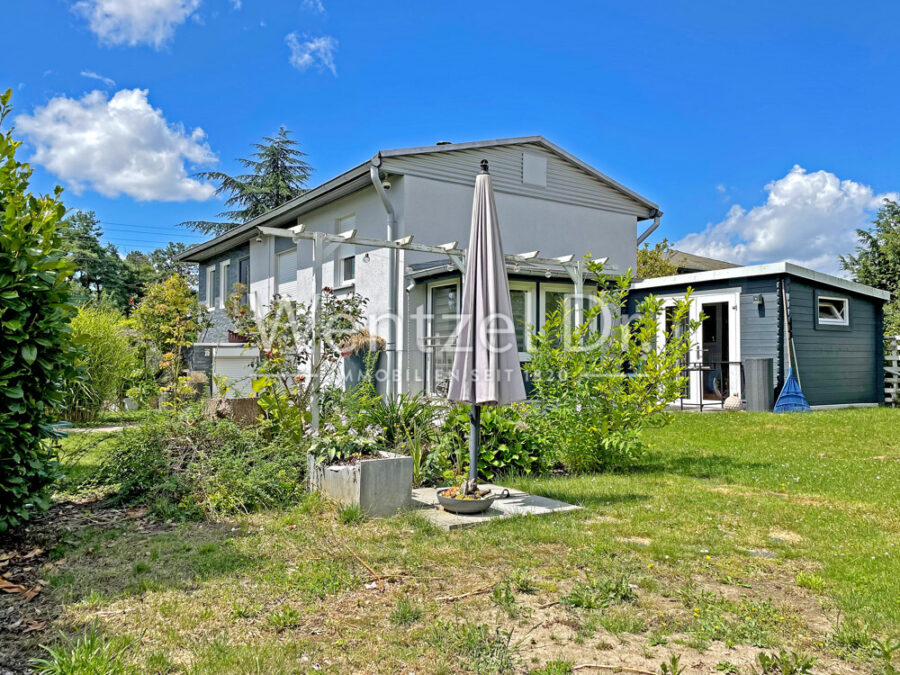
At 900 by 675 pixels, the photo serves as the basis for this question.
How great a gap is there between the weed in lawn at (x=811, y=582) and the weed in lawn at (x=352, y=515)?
2802 mm

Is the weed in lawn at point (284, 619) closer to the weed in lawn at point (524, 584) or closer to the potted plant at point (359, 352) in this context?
the weed in lawn at point (524, 584)

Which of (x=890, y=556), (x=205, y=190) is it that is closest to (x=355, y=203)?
(x=890, y=556)

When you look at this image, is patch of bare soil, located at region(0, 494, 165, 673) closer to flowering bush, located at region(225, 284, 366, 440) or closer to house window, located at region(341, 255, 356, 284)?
flowering bush, located at region(225, 284, 366, 440)

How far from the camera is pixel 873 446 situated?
304 inches

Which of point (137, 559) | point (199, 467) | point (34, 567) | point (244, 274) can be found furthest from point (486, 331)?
point (244, 274)

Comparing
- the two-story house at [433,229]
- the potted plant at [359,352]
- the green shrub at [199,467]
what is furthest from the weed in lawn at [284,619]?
the potted plant at [359,352]

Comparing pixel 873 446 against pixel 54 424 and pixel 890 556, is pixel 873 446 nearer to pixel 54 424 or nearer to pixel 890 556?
pixel 890 556

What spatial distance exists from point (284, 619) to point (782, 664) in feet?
6.78

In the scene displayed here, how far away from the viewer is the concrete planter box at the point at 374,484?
4.56 metres

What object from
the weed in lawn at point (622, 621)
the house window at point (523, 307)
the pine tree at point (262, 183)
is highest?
the pine tree at point (262, 183)

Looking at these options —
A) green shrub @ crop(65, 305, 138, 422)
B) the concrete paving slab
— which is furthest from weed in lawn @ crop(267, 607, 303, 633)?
green shrub @ crop(65, 305, 138, 422)

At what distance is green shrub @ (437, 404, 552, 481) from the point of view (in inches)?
229

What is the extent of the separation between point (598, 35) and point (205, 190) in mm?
22188

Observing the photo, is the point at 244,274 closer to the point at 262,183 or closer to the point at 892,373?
the point at 262,183
